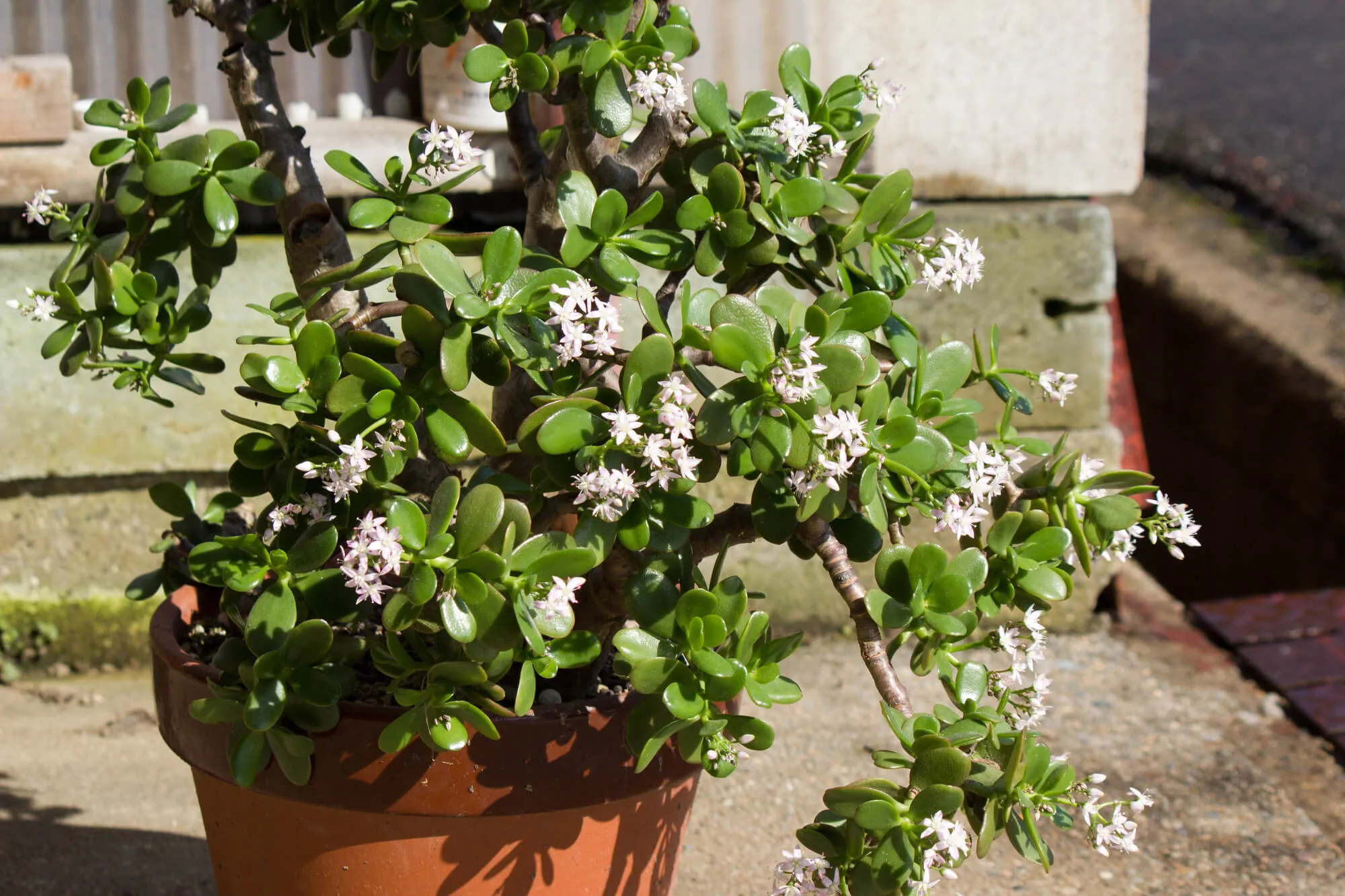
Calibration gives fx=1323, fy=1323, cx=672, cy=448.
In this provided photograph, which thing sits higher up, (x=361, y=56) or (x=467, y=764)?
(x=361, y=56)

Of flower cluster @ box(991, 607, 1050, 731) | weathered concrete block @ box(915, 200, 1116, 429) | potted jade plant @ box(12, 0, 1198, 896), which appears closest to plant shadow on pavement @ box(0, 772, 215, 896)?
potted jade plant @ box(12, 0, 1198, 896)

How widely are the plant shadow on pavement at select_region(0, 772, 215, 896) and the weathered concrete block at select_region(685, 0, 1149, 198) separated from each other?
168cm

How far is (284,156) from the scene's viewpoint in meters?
1.42

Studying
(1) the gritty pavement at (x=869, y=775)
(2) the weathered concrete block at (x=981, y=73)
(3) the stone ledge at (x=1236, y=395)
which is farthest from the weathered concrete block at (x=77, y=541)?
(3) the stone ledge at (x=1236, y=395)

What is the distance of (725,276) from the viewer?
131 cm

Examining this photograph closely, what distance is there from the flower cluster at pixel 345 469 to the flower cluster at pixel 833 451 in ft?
1.14

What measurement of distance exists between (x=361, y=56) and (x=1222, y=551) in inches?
116

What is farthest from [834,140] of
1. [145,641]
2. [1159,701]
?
[145,641]

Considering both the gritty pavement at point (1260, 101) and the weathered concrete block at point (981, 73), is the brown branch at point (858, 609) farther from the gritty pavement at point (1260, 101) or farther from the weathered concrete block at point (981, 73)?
the gritty pavement at point (1260, 101)

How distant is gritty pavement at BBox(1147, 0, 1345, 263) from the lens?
4992 millimetres

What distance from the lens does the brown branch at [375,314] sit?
1270 mm

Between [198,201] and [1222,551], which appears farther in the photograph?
[1222,551]

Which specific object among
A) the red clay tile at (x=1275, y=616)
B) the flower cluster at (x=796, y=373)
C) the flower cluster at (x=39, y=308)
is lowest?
the red clay tile at (x=1275, y=616)

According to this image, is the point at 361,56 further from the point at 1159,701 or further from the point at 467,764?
the point at 1159,701
